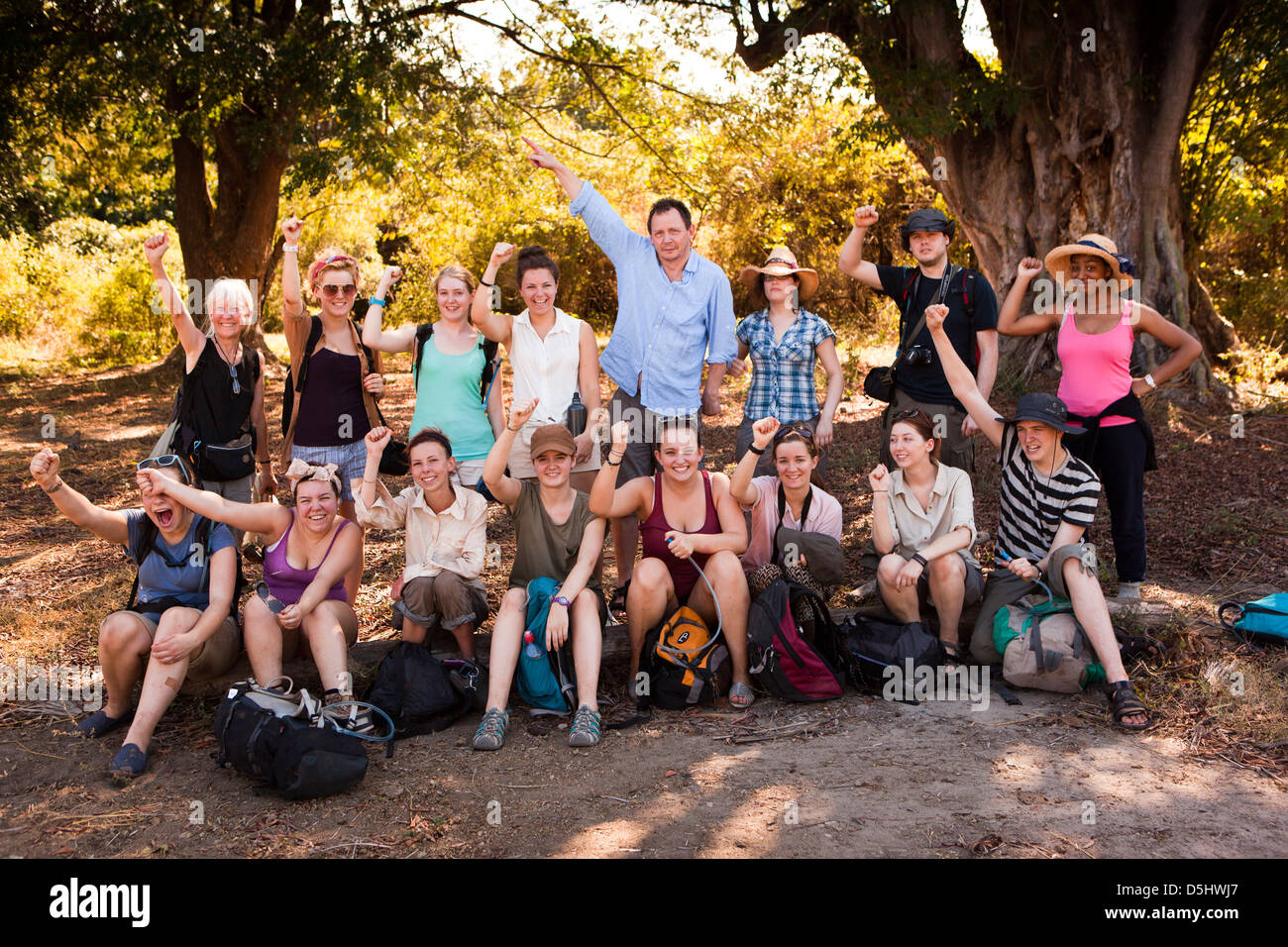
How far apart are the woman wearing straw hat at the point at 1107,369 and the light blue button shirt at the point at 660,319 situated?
145 cm

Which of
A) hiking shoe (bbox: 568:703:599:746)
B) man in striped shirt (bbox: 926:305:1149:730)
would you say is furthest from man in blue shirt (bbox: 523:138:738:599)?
man in striped shirt (bbox: 926:305:1149:730)

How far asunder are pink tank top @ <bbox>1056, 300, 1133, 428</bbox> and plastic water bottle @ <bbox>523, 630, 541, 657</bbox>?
2.82 m

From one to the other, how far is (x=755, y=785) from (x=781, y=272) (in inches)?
105

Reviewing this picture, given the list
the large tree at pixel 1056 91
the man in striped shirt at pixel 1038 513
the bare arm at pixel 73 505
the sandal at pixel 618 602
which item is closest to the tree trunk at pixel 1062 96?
the large tree at pixel 1056 91

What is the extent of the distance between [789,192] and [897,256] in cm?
242

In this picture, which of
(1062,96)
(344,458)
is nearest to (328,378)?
(344,458)

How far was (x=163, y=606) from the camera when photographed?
4.36 metres

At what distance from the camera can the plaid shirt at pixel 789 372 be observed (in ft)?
17.2

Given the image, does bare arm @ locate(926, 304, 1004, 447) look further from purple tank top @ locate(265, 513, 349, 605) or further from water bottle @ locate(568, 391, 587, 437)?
purple tank top @ locate(265, 513, 349, 605)

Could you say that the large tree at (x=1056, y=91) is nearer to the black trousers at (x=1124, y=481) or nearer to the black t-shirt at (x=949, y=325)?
the black t-shirt at (x=949, y=325)

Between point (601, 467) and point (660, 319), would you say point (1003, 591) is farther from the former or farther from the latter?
point (660, 319)

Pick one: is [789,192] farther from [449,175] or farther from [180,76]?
[180,76]
